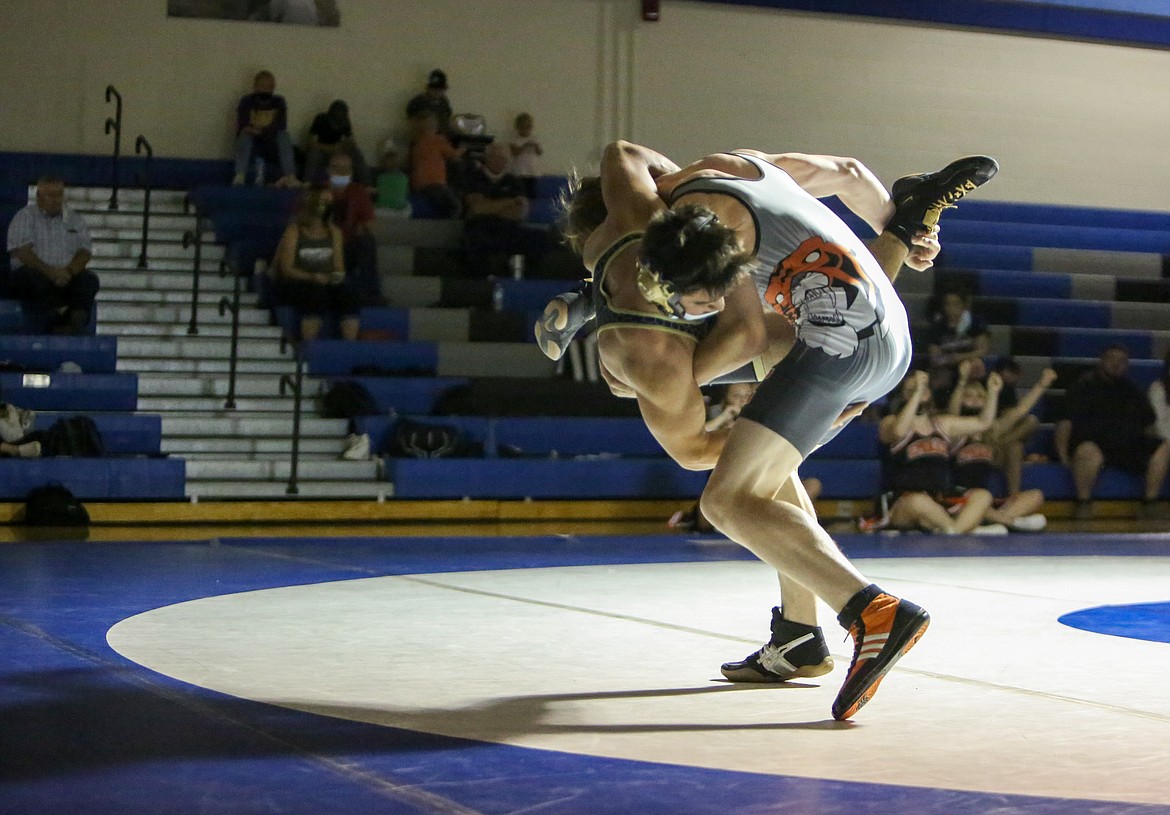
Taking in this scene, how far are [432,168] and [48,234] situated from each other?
310 centimetres

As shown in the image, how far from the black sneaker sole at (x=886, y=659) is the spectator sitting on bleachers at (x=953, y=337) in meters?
6.52

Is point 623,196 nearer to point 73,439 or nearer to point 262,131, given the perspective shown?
point 73,439

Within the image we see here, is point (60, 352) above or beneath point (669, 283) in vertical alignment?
beneath

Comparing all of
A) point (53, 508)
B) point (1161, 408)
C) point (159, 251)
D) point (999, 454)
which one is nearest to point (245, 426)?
point (53, 508)

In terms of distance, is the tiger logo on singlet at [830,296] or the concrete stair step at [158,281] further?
the concrete stair step at [158,281]

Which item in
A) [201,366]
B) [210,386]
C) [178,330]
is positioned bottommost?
[210,386]

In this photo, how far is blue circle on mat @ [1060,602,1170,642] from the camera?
162 inches

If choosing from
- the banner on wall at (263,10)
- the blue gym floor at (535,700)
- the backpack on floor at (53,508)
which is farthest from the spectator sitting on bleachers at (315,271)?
the blue gym floor at (535,700)

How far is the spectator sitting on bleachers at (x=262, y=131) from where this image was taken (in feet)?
36.2

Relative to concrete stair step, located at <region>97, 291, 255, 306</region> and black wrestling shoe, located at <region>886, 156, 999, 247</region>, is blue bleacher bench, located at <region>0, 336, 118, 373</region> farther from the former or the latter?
black wrestling shoe, located at <region>886, 156, 999, 247</region>

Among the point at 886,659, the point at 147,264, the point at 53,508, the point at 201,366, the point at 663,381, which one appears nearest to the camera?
the point at 886,659

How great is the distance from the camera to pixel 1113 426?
9750 mm

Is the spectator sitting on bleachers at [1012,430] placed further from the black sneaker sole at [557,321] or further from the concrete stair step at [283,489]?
the black sneaker sole at [557,321]

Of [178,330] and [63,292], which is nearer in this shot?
[63,292]
